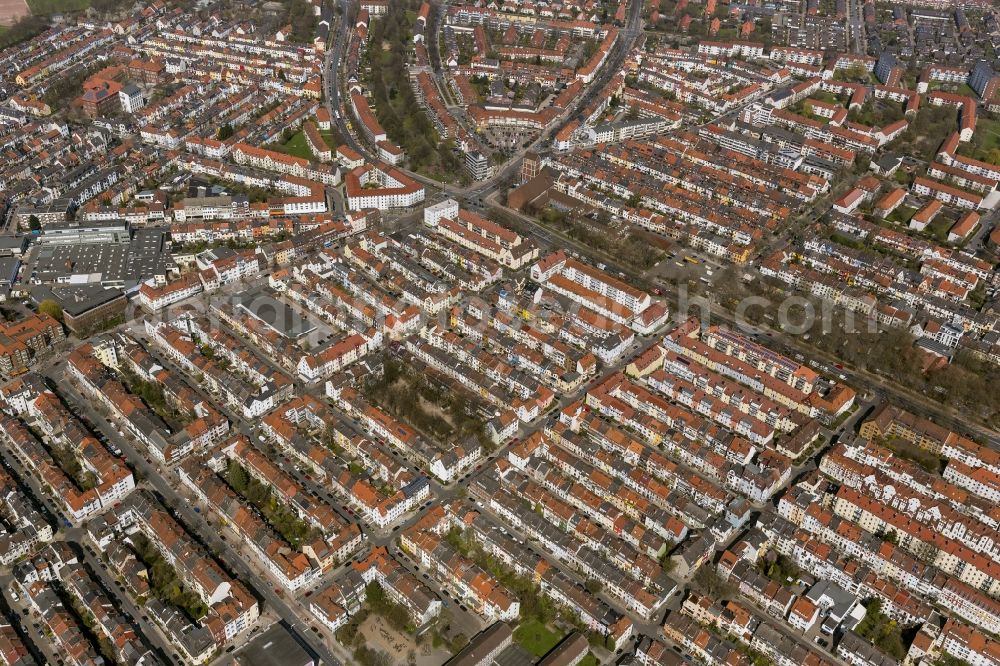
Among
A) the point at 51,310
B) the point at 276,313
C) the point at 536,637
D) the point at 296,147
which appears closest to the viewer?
the point at 536,637

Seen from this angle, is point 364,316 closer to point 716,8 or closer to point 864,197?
point 864,197

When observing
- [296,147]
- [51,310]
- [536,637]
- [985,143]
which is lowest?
[536,637]

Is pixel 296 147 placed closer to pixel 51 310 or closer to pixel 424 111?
pixel 424 111

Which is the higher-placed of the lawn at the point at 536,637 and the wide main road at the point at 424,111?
the wide main road at the point at 424,111

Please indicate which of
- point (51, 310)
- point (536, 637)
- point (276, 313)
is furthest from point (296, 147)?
point (536, 637)

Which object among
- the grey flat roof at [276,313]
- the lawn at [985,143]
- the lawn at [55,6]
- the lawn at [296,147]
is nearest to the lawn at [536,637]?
the grey flat roof at [276,313]

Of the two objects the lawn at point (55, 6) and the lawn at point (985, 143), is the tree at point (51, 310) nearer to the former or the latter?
the lawn at point (55, 6)
